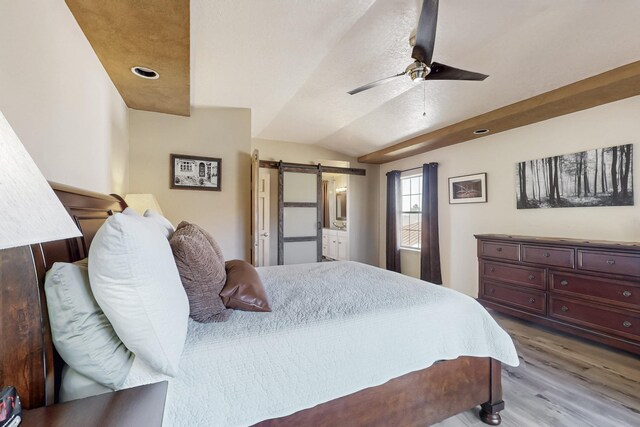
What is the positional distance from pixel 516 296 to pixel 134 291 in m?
3.65

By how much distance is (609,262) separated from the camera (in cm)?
239

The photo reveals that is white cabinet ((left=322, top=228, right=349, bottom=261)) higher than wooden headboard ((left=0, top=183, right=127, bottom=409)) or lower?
lower

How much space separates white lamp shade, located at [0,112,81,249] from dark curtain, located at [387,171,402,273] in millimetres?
5233

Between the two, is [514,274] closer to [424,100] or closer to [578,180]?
[578,180]

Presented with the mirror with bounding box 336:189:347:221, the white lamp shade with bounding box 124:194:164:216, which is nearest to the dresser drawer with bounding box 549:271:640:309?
the white lamp shade with bounding box 124:194:164:216

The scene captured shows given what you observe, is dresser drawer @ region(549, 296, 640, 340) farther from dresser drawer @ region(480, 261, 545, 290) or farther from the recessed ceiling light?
the recessed ceiling light

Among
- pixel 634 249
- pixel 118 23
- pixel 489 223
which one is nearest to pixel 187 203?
pixel 118 23

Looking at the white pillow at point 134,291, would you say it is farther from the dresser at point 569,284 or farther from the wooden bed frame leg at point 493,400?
the dresser at point 569,284

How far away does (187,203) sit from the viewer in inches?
126

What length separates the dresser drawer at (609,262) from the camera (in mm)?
2273

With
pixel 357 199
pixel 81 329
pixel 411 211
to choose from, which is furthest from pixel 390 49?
pixel 357 199

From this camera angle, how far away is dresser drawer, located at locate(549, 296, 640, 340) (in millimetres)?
2285

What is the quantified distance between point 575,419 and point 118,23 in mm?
3635

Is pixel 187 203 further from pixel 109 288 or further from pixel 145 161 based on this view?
pixel 109 288
